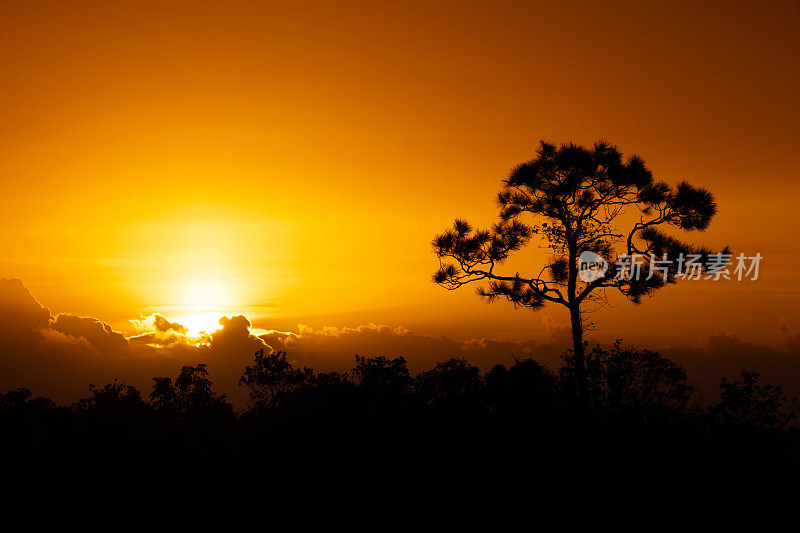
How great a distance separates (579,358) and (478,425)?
3825 millimetres

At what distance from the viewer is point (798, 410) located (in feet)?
66.2

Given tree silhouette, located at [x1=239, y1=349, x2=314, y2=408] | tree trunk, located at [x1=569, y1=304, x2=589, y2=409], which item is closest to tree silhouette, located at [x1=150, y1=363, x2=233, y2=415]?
tree silhouette, located at [x1=239, y1=349, x2=314, y2=408]

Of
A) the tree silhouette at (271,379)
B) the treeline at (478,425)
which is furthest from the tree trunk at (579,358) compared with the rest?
the tree silhouette at (271,379)

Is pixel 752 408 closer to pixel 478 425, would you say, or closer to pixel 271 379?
pixel 478 425

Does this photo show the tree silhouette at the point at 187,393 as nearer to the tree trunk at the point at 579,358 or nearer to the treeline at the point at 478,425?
the treeline at the point at 478,425

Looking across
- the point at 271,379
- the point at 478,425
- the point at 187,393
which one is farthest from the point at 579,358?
the point at 187,393

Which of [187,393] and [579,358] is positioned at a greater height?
[579,358]

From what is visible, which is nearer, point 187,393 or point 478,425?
point 478,425

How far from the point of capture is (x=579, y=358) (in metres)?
21.2

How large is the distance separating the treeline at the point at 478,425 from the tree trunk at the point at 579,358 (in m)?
0.19

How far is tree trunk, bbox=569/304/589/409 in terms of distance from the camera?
2045 centimetres

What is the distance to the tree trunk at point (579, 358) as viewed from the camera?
20453mm

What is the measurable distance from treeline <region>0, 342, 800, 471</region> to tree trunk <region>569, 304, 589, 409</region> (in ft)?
0.61

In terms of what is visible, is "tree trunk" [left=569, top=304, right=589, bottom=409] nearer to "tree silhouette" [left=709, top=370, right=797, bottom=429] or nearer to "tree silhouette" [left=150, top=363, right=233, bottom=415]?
"tree silhouette" [left=709, top=370, right=797, bottom=429]
